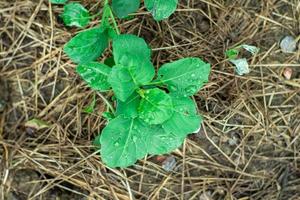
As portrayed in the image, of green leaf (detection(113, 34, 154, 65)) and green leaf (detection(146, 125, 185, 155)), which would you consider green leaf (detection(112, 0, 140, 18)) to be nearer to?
green leaf (detection(113, 34, 154, 65))

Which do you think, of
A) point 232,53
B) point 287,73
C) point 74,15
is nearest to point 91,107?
point 74,15

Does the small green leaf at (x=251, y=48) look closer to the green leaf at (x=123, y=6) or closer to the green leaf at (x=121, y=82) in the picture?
the green leaf at (x=123, y=6)

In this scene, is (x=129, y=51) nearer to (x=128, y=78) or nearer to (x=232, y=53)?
(x=128, y=78)

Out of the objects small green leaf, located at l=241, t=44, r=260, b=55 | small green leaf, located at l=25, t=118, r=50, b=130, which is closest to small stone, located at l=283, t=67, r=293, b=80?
small green leaf, located at l=241, t=44, r=260, b=55

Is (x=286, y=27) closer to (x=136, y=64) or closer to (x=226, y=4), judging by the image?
(x=226, y=4)

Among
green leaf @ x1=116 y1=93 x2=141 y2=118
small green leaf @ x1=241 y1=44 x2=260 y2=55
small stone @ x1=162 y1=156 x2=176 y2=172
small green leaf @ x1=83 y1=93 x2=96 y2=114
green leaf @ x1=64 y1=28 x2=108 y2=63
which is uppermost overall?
green leaf @ x1=64 y1=28 x2=108 y2=63

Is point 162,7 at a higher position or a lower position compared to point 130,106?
higher
